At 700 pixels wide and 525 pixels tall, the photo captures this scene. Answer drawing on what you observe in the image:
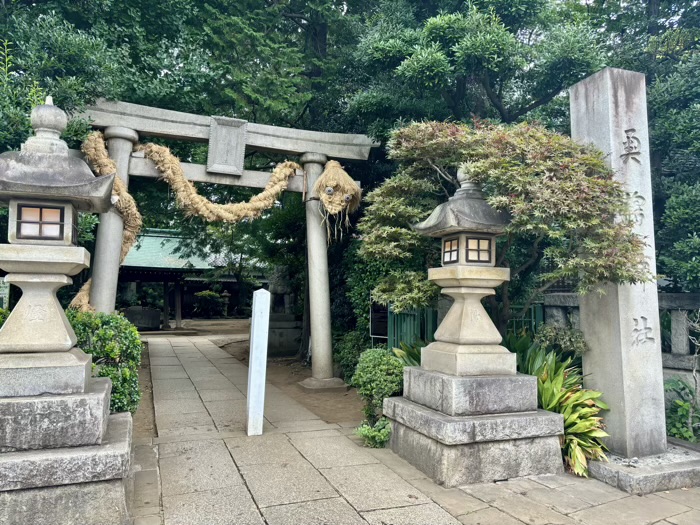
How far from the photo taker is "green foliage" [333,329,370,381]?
8734mm

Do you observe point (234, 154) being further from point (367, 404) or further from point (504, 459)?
point (504, 459)

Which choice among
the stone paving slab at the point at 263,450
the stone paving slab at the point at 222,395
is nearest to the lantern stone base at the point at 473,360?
the stone paving slab at the point at 263,450

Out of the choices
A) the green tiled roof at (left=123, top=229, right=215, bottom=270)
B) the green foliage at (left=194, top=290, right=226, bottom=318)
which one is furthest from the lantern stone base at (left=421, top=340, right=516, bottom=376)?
the green foliage at (left=194, top=290, right=226, bottom=318)

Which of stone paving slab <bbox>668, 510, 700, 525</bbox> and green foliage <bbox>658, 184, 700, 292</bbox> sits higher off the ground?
green foliage <bbox>658, 184, 700, 292</bbox>

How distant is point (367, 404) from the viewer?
19.2 ft

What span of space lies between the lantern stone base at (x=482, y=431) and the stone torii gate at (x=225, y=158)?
12.8 feet

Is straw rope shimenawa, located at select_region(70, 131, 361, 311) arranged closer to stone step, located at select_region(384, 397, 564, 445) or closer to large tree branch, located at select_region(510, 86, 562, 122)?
large tree branch, located at select_region(510, 86, 562, 122)

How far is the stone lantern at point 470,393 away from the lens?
4.26 metres

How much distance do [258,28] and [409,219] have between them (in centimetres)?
518

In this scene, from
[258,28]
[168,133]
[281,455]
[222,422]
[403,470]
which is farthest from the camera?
[258,28]

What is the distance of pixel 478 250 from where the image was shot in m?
4.82

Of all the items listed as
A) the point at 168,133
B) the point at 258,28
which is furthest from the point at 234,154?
the point at 258,28

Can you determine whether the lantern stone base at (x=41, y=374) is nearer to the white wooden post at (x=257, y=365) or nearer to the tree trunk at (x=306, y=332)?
the white wooden post at (x=257, y=365)

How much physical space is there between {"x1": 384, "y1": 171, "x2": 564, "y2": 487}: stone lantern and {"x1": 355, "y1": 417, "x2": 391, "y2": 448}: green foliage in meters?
0.12
